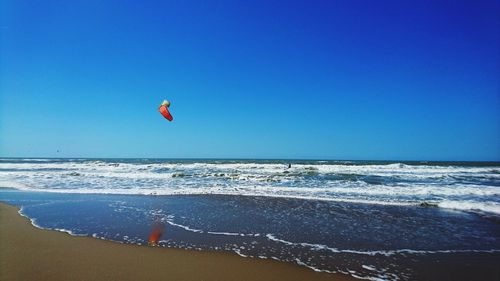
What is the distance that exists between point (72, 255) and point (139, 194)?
314 inches

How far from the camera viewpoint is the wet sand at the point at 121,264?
4.38 meters

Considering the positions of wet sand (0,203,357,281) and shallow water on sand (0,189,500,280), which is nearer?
wet sand (0,203,357,281)

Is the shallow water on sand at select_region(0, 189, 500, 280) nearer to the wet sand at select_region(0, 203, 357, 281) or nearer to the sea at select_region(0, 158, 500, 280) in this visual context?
the sea at select_region(0, 158, 500, 280)

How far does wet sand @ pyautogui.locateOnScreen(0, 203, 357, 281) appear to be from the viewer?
14.4ft

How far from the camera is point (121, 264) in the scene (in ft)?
15.7

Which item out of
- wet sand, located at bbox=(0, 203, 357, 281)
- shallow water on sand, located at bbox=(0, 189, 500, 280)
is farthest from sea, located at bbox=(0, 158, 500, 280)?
wet sand, located at bbox=(0, 203, 357, 281)

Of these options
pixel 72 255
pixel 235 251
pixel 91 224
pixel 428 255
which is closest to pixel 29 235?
pixel 91 224

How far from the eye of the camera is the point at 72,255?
205 inches

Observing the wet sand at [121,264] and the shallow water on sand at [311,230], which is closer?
the wet sand at [121,264]

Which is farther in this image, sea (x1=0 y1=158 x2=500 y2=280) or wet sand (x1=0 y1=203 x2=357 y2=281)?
sea (x1=0 y1=158 x2=500 y2=280)

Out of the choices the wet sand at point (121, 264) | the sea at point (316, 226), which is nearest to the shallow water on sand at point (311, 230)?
the sea at point (316, 226)

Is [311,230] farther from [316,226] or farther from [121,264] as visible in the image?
[121,264]

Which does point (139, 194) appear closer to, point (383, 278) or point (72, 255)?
point (72, 255)

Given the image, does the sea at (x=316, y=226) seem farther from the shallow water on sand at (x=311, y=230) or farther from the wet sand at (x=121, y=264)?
the wet sand at (x=121, y=264)
